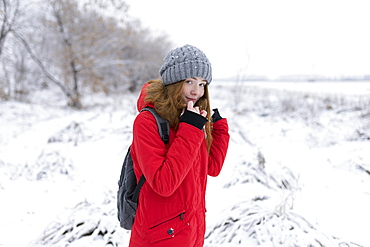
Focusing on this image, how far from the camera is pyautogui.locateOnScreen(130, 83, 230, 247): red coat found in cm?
104

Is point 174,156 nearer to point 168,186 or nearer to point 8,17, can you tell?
point 168,186

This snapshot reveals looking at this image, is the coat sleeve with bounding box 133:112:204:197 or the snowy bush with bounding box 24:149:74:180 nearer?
the coat sleeve with bounding box 133:112:204:197

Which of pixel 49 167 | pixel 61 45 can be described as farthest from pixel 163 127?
pixel 61 45

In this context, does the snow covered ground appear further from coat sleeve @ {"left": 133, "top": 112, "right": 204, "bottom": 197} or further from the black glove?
coat sleeve @ {"left": 133, "top": 112, "right": 204, "bottom": 197}

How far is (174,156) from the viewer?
1053 mm

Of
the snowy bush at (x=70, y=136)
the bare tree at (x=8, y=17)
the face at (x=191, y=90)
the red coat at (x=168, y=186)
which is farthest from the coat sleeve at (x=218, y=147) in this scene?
the bare tree at (x=8, y=17)

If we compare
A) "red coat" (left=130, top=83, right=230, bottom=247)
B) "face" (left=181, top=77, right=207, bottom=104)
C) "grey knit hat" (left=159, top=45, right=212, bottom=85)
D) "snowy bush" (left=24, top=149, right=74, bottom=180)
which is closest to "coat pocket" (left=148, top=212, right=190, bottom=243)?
"red coat" (left=130, top=83, right=230, bottom=247)

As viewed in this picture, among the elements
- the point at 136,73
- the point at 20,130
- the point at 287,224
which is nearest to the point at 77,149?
the point at 20,130

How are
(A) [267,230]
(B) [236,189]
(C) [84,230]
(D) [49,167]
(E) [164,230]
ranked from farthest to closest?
(D) [49,167], (B) [236,189], (C) [84,230], (A) [267,230], (E) [164,230]

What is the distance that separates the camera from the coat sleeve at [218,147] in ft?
4.77

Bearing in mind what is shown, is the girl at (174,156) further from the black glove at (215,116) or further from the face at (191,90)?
the black glove at (215,116)

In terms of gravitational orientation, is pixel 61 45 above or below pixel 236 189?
above

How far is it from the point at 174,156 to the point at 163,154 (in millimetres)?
75

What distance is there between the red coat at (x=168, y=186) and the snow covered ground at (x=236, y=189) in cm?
153
